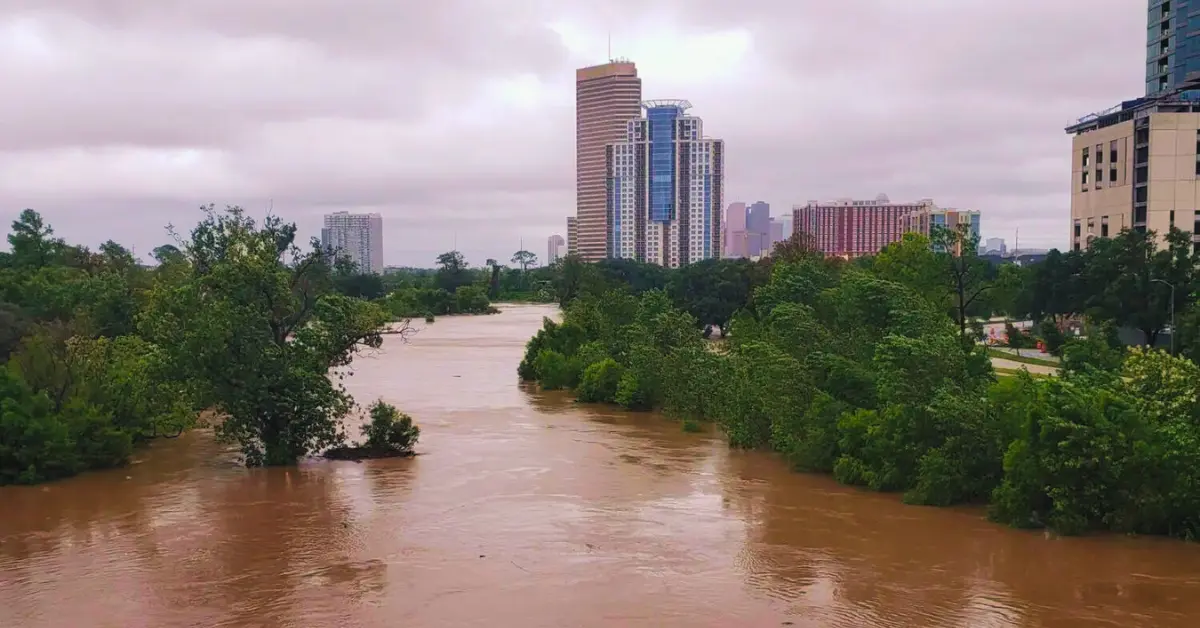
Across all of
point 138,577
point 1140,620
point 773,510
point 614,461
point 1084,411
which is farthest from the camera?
point 614,461

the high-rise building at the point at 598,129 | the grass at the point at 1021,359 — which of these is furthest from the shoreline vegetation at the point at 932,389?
the high-rise building at the point at 598,129

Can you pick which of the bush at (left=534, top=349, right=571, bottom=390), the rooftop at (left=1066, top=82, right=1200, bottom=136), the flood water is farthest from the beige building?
the flood water

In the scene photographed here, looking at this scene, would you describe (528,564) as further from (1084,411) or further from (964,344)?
(964,344)

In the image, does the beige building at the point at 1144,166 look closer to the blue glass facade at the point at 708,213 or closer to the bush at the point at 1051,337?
the bush at the point at 1051,337

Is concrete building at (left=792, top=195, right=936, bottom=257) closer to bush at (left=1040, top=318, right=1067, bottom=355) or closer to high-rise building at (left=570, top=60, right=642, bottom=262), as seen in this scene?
high-rise building at (left=570, top=60, right=642, bottom=262)

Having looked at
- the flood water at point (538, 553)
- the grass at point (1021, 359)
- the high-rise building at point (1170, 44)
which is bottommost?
the flood water at point (538, 553)

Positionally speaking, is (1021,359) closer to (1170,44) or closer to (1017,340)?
(1017,340)

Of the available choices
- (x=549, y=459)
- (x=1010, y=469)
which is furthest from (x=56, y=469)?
(x=1010, y=469)
